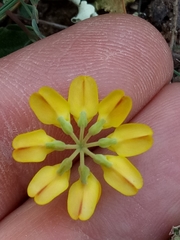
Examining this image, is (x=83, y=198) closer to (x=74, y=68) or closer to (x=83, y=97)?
(x=83, y=97)

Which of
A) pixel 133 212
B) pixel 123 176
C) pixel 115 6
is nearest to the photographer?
pixel 123 176

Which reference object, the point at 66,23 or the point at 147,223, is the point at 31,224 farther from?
the point at 66,23

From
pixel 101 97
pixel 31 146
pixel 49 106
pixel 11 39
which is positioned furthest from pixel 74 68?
pixel 11 39

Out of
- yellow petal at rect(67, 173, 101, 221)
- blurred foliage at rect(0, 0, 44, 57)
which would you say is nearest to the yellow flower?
yellow petal at rect(67, 173, 101, 221)

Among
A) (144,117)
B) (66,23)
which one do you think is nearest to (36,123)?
(144,117)

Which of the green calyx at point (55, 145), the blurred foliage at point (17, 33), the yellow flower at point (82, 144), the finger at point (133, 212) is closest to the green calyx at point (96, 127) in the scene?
the yellow flower at point (82, 144)

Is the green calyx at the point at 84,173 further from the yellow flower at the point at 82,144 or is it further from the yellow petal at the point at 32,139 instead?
the yellow petal at the point at 32,139
